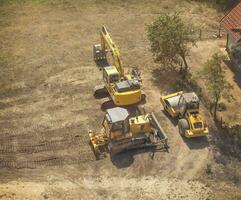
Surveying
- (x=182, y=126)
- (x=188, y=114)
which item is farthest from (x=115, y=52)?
(x=182, y=126)

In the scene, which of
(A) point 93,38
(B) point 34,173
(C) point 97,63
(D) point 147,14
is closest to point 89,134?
(B) point 34,173

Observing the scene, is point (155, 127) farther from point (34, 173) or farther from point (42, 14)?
point (42, 14)

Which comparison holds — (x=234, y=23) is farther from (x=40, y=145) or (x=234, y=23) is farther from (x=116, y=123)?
(x=40, y=145)

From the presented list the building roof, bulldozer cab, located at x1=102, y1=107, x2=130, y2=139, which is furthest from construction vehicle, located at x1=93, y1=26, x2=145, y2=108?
the building roof

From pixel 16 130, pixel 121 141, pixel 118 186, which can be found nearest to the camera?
pixel 118 186

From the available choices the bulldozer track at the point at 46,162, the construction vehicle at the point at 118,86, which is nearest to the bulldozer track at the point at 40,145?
the bulldozer track at the point at 46,162

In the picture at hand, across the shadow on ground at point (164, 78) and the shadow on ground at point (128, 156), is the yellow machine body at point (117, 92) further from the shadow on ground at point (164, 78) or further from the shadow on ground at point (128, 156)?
the shadow on ground at point (128, 156)
